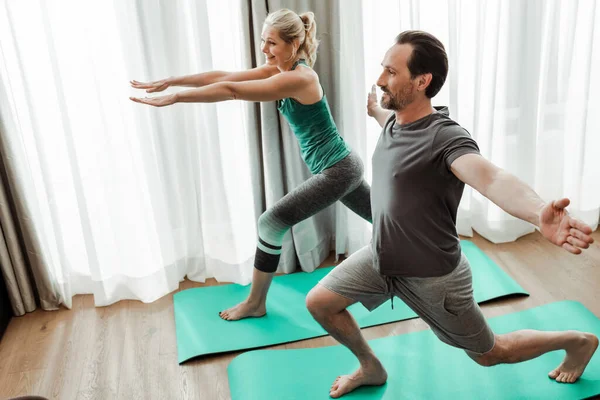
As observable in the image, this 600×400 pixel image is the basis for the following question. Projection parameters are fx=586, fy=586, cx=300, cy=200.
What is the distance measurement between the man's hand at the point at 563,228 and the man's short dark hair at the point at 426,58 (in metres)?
0.62

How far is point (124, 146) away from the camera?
2.86 metres

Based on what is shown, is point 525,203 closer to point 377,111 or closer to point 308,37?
point 377,111

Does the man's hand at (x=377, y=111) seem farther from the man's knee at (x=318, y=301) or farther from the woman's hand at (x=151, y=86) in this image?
the woman's hand at (x=151, y=86)

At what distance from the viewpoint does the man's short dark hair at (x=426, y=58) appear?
5.93ft

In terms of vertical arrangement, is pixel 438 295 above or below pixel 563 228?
below

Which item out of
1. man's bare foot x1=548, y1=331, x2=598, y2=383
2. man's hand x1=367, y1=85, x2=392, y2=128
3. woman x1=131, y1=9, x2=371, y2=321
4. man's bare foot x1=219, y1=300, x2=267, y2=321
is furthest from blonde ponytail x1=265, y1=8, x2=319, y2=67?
man's bare foot x1=548, y1=331, x2=598, y2=383

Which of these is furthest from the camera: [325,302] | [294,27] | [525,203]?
[294,27]

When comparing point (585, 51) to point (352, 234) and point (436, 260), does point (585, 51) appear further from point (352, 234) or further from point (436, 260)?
point (436, 260)

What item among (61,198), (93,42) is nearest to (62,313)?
(61,198)

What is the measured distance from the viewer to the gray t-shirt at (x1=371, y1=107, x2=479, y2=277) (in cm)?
173

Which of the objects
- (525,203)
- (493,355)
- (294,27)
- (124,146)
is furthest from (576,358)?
(124,146)

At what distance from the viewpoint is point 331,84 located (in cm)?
302

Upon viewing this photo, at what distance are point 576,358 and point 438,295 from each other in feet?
2.35

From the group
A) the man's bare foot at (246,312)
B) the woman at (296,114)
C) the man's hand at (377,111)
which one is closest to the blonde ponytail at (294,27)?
the woman at (296,114)
